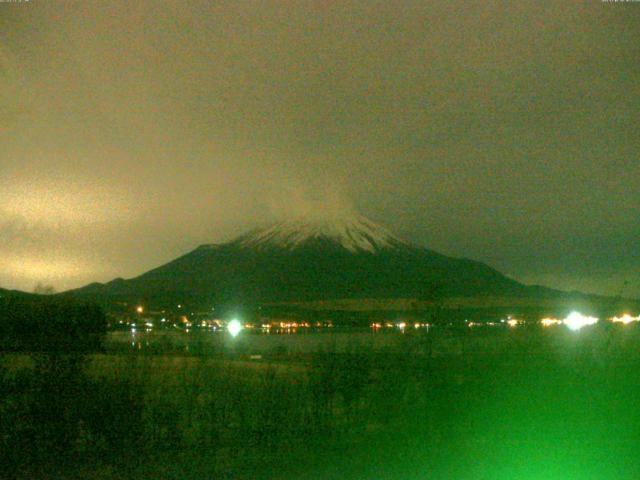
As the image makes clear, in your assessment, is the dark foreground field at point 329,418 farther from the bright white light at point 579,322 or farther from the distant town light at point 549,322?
the distant town light at point 549,322

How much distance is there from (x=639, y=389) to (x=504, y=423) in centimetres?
257

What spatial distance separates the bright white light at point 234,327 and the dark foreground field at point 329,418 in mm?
43617

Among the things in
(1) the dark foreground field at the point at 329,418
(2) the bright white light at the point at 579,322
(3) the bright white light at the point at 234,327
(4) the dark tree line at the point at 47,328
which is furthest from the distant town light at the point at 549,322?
(3) the bright white light at the point at 234,327

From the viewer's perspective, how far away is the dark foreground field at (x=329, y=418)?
12234 millimetres

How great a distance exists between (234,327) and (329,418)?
48267 millimetres

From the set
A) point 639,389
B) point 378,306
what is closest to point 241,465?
point 639,389

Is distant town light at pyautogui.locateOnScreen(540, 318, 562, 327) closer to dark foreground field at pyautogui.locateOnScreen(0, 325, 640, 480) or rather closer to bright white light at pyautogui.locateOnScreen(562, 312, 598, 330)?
bright white light at pyautogui.locateOnScreen(562, 312, 598, 330)

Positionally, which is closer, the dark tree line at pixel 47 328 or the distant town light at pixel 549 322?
the dark tree line at pixel 47 328

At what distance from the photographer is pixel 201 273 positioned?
9625 centimetres

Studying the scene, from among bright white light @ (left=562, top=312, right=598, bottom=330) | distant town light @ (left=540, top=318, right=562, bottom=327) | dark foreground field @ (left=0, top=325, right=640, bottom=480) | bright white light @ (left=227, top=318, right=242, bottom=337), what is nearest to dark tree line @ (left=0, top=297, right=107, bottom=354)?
dark foreground field @ (left=0, top=325, right=640, bottom=480)

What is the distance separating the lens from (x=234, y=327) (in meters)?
63.3

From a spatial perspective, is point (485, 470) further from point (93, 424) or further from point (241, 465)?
point (93, 424)

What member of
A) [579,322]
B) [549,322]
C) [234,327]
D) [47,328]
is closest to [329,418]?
[47,328]

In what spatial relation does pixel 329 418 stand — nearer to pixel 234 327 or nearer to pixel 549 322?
pixel 549 322
